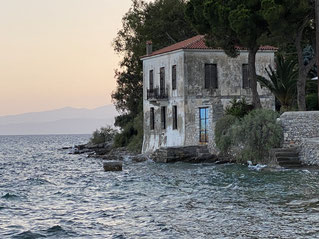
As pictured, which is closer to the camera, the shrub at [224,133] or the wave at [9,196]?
the wave at [9,196]

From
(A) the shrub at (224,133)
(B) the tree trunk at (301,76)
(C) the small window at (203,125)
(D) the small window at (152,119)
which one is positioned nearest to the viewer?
(B) the tree trunk at (301,76)

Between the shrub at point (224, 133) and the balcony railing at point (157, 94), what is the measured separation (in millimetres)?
6815

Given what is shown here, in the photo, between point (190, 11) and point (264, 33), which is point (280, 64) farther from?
point (190, 11)

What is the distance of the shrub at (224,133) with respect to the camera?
3063 cm

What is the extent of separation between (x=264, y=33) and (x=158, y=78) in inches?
403

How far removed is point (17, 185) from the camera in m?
26.0

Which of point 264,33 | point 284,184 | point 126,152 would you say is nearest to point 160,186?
point 284,184

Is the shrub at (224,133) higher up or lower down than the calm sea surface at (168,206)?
higher up

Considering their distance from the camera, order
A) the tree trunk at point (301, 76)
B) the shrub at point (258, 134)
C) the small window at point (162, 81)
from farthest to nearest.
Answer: the small window at point (162, 81) < the tree trunk at point (301, 76) < the shrub at point (258, 134)

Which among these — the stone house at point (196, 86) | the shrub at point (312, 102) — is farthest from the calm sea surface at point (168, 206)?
the shrub at point (312, 102)

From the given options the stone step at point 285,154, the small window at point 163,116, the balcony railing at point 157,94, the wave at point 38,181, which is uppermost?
the balcony railing at point 157,94

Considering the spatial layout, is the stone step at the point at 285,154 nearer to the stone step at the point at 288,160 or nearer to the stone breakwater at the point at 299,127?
the stone step at the point at 288,160

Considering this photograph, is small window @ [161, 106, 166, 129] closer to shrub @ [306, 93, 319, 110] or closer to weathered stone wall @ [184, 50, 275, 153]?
weathered stone wall @ [184, 50, 275, 153]

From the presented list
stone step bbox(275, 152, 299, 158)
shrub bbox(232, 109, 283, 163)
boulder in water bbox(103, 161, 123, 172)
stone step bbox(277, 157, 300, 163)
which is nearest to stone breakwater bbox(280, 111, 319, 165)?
shrub bbox(232, 109, 283, 163)
